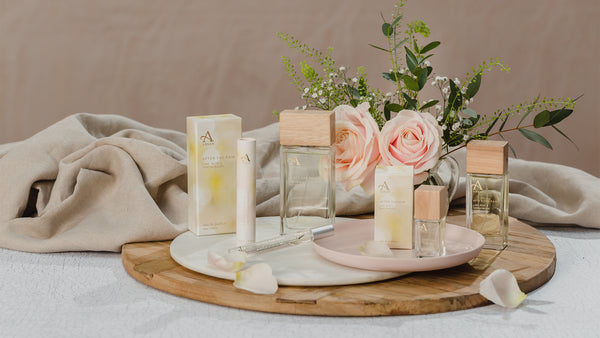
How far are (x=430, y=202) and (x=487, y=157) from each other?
7.0 inches

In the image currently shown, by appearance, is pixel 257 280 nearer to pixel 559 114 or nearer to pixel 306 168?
pixel 306 168

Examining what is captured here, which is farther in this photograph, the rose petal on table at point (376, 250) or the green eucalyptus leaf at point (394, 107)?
the green eucalyptus leaf at point (394, 107)

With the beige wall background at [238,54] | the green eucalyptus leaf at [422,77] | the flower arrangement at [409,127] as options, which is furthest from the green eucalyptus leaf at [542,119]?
the beige wall background at [238,54]

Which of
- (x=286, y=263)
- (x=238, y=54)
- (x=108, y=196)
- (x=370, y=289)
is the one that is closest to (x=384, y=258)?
(x=370, y=289)

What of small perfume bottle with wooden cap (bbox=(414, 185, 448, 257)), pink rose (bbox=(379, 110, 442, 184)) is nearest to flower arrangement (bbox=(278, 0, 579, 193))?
pink rose (bbox=(379, 110, 442, 184))

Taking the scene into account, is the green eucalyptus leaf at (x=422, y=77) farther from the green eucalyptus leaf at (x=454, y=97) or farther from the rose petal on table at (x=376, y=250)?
the rose petal on table at (x=376, y=250)

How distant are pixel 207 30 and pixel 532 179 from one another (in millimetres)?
1540

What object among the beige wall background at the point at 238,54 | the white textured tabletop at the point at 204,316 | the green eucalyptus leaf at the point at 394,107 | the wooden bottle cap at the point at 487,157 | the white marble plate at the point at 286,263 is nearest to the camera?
the white textured tabletop at the point at 204,316

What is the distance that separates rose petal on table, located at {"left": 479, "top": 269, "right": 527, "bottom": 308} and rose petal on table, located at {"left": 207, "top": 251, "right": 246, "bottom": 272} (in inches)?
13.4

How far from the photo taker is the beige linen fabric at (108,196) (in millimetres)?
1270

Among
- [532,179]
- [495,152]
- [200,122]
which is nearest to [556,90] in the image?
[532,179]

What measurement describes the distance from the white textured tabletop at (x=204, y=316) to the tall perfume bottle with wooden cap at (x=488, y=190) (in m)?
0.12

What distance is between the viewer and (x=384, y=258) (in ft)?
3.31

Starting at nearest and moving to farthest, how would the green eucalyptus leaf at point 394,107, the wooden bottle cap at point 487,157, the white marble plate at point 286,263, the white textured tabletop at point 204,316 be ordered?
the white textured tabletop at point 204,316 → the white marble plate at point 286,263 → the wooden bottle cap at point 487,157 → the green eucalyptus leaf at point 394,107
